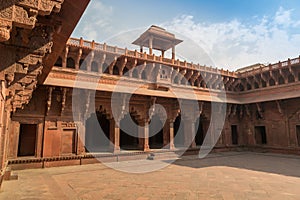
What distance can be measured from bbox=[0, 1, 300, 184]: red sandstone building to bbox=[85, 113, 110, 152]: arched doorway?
0.08 metres

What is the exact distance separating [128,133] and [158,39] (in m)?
8.39

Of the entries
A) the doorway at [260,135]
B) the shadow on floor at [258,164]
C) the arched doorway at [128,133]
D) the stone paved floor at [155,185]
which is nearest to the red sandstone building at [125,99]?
the doorway at [260,135]

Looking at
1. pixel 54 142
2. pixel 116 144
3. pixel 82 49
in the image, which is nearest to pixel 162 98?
pixel 116 144

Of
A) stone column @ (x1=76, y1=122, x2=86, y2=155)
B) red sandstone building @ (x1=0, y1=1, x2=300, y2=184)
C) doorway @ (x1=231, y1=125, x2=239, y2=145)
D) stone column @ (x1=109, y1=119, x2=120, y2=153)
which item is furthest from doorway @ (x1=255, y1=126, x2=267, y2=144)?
stone column @ (x1=76, y1=122, x2=86, y2=155)

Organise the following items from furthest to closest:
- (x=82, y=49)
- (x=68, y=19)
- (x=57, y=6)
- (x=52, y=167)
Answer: (x=82, y=49) → (x=52, y=167) → (x=68, y=19) → (x=57, y=6)

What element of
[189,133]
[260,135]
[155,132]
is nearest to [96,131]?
[155,132]

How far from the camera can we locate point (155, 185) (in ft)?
22.7

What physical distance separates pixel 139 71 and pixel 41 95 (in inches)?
237

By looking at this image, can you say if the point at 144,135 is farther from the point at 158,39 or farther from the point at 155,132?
the point at 158,39

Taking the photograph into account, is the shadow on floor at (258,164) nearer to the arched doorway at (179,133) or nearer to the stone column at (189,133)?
the stone column at (189,133)

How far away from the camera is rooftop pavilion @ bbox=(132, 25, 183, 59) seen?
17109mm

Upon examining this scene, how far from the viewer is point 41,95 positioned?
35.4 feet

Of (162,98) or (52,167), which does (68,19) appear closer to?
(52,167)

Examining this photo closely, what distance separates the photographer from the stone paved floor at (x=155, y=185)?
5797mm
